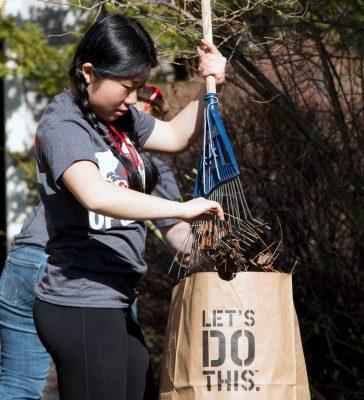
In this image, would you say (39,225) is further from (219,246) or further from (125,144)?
(219,246)

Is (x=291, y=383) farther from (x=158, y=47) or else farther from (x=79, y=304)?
(x=158, y=47)

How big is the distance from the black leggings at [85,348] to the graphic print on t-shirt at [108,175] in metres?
0.26

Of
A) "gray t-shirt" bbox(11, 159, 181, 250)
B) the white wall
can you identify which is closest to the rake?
"gray t-shirt" bbox(11, 159, 181, 250)

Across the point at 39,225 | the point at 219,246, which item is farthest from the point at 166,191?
the point at 219,246

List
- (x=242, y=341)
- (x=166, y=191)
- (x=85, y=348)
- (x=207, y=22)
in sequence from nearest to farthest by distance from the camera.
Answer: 1. (x=242, y=341)
2. (x=85, y=348)
3. (x=207, y=22)
4. (x=166, y=191)

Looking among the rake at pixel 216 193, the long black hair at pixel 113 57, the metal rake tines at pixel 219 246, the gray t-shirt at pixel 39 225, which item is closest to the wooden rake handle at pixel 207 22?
the rake at pixel 216 193

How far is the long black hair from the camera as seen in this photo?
277 cm

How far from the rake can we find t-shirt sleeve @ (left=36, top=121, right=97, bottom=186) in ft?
1.26

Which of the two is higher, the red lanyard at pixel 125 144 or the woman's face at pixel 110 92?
the woman's face at pixel 110 92

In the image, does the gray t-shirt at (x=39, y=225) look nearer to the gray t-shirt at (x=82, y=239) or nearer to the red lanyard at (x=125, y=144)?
the red lanyard at (x=125, y=144)

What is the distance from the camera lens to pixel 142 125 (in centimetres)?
316

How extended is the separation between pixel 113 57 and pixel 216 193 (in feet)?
1.72

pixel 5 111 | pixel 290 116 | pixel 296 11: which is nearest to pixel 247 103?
pixel 290 116

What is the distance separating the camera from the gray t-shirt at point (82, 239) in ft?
9.18
